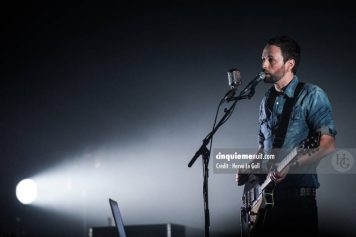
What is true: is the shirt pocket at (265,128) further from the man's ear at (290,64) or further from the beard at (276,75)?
the man's ear at (290,64)

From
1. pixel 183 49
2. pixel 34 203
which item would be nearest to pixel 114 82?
pixel 183 49

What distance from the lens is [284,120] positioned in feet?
10.3

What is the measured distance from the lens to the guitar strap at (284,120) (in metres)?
3.12

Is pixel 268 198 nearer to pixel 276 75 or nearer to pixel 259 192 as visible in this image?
pixel 259 192

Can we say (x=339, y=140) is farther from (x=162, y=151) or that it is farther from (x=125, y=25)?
(x=125, y=25)

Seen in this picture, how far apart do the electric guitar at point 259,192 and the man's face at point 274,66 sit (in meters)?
0.59

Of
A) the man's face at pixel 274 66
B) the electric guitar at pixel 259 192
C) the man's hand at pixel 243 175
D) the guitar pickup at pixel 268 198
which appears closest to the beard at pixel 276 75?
the man's face at pixel 274 66

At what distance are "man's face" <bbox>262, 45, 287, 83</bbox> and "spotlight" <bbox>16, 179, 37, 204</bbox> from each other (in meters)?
5.01

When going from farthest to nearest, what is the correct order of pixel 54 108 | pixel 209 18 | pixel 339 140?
pixel 54 108
pixel 209 18
pixel 339 140

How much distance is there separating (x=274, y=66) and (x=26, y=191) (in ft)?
16.8

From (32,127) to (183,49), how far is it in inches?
116

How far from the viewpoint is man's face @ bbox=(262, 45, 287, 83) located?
329 cm

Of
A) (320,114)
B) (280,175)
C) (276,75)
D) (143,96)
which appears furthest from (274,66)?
(143,96)

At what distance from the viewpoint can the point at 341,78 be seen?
455 cm
